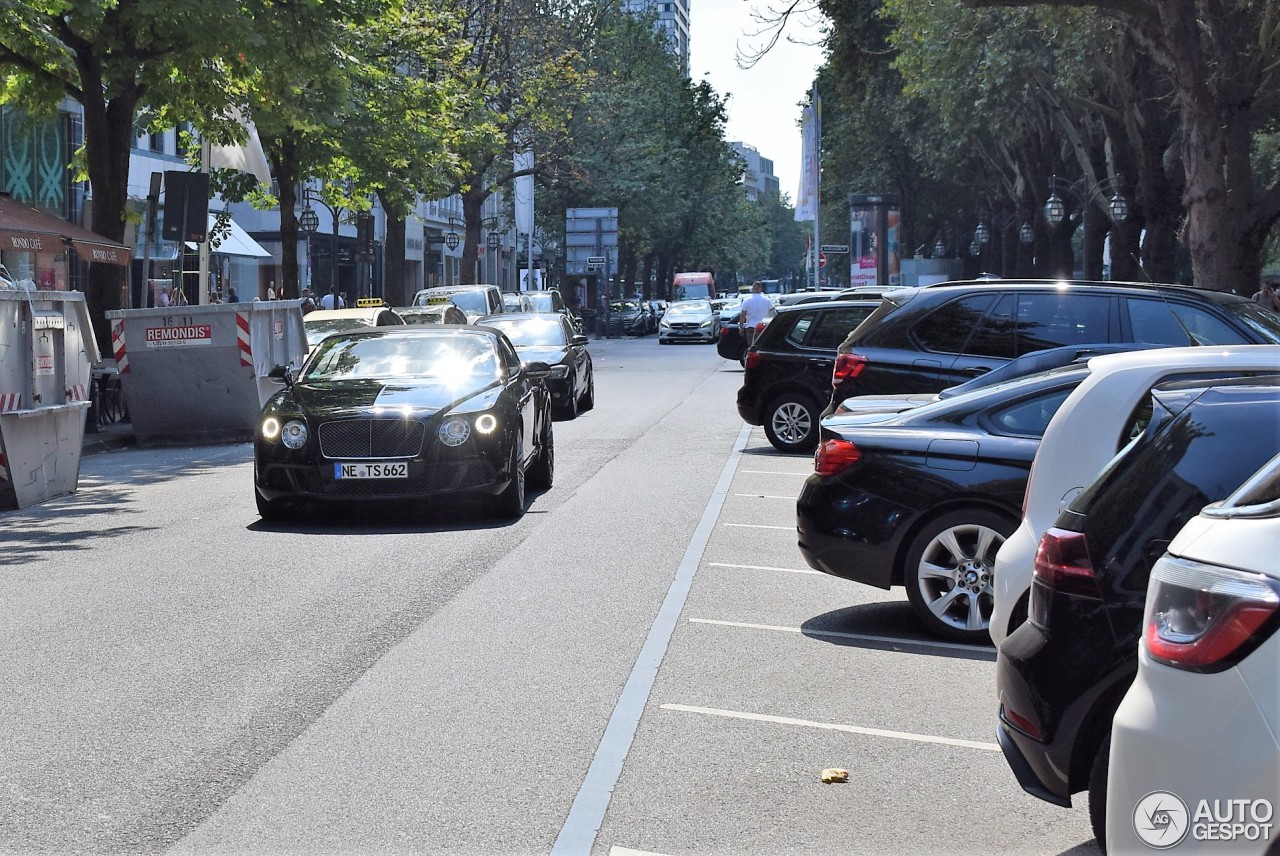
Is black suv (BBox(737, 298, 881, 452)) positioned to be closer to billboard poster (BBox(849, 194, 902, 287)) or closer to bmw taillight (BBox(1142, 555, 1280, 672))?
bmw taillight (BBox(1142, 555, 1280, 672))

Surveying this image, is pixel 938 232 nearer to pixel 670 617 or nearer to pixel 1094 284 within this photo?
pixel 1094 284

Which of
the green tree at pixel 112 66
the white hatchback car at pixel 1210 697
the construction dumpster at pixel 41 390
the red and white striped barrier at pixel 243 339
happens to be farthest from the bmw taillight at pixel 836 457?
the green tree at pixel 112 66

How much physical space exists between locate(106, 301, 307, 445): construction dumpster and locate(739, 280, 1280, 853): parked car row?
39.1 ft

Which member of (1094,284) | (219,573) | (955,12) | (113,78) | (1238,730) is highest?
(955,12)

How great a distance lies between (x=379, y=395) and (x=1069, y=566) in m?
8.80

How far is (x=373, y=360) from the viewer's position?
45.2 ft

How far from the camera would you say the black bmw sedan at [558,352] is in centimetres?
2405

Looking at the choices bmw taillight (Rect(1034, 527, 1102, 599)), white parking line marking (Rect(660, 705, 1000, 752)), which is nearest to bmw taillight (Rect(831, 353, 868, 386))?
white parking line marking (Rect(660, 705, 1000, 752))

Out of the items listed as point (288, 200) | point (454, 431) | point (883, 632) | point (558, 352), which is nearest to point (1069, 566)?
point (883, 632)

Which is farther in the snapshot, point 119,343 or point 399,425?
point 119,343

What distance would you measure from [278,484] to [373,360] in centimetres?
174

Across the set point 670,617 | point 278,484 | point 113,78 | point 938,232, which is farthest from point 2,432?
point 938,232

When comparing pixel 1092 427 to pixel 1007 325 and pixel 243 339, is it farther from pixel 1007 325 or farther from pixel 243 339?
pixel 243 339

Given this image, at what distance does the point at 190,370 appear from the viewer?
20.8m
